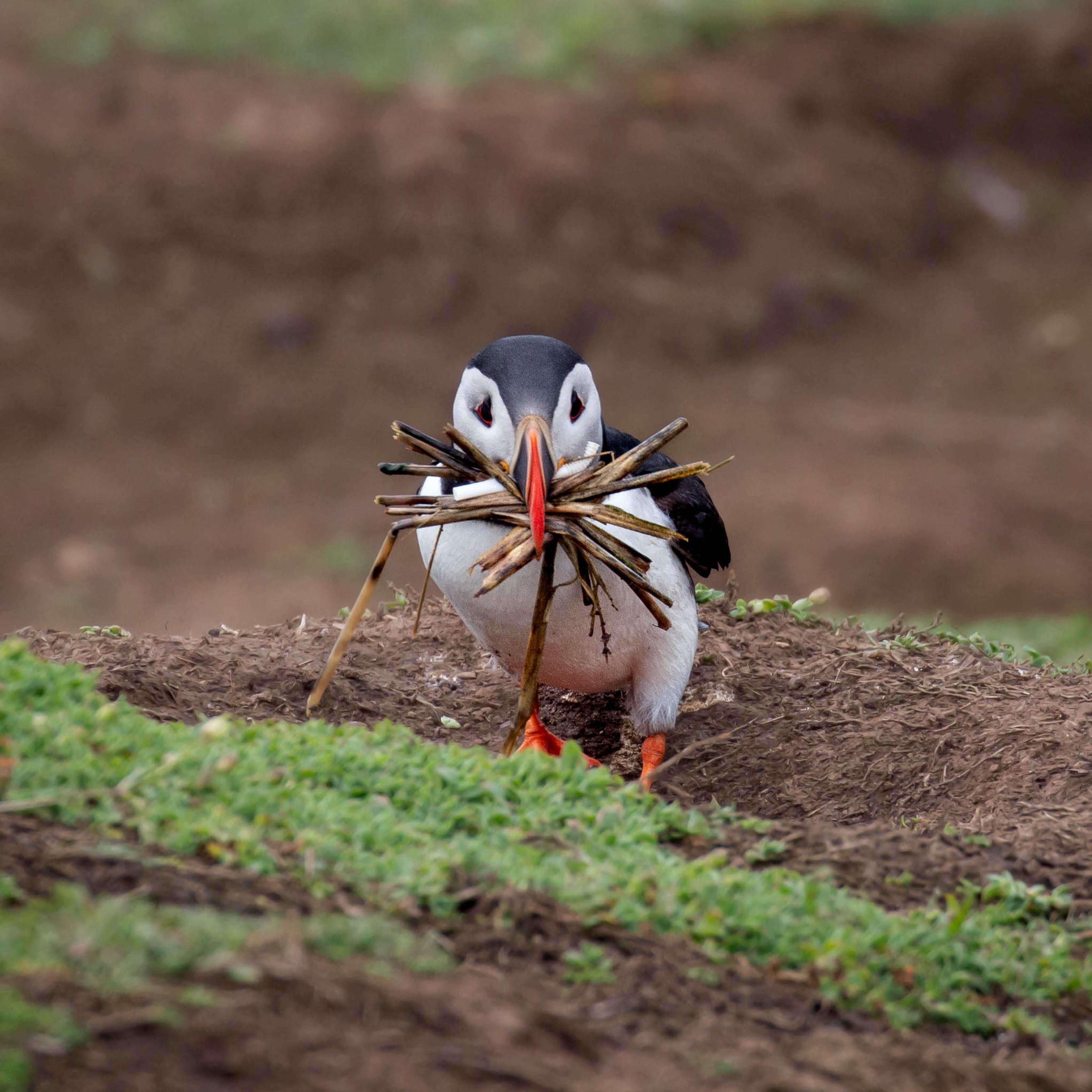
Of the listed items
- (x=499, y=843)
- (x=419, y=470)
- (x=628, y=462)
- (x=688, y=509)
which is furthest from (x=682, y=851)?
(x=688, y=509)

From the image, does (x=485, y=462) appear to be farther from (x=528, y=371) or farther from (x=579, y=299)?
(x=579, y=299)

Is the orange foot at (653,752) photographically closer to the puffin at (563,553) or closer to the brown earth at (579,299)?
the puffin at (563,553)

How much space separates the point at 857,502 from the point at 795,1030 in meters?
9.11

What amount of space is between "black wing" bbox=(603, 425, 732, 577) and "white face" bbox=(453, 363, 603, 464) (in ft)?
1.08

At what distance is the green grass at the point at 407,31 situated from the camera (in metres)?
14.0

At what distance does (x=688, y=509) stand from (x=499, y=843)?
1.91 meters

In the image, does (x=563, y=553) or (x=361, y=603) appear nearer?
(x=361, y=603)

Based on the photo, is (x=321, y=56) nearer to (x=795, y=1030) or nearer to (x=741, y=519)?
(x=741, y=519)

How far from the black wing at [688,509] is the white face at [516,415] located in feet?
1.08

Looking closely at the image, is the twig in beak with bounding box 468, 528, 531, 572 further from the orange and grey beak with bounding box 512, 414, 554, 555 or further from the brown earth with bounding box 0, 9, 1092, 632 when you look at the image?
the brown earth with bounding box 0, 9, 1092, 632

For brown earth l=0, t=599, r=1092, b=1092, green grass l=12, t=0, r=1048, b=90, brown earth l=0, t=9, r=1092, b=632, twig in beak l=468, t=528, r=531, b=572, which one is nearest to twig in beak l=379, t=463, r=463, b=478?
twig in beak l=468, t=528, r=531, b=572

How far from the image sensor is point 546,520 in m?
3.67

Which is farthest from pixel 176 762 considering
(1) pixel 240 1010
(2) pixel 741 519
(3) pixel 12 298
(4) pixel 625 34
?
(4) pixel 625 34

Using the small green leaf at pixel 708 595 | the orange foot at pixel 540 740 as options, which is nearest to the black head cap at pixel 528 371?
the orange foot at pixel 540 740
